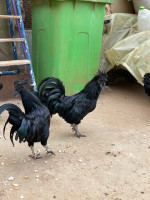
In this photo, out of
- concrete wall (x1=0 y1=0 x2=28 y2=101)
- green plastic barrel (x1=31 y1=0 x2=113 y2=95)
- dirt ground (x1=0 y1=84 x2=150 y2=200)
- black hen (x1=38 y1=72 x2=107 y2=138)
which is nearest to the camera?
dirt ground (x1=0 y1=84 x2=150 y2=200)

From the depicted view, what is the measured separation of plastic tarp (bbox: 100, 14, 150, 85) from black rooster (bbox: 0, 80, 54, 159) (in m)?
2.65

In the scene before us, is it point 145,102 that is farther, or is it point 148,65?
point 145,102

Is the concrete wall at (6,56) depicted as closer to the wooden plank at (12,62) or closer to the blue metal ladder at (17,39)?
the blue metal ladder at (17,39)

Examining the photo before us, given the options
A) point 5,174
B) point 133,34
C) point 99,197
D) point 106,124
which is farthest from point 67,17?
point 99,197

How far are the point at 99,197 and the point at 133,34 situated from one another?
4329mm

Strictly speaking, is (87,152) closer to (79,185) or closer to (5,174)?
(79,185)

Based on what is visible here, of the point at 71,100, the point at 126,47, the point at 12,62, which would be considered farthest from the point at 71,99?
the point at 126,47

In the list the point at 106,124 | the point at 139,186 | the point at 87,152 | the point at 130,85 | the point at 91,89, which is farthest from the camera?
the point at 130,85

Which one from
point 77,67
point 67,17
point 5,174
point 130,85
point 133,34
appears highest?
point 67,17

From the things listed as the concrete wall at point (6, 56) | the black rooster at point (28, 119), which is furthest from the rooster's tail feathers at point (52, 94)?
the concrete wall at point (6, 56)

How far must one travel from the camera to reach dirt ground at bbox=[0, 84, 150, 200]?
108 inches

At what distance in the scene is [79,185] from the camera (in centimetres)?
286

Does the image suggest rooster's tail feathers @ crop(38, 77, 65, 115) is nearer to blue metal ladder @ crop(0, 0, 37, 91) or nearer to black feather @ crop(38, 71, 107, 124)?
black feather @ crop(38, 71, 107, 124)

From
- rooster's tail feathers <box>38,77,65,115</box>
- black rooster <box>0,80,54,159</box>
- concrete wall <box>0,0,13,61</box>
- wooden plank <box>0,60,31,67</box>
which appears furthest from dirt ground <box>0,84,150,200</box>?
concrete wall <box>0,0,13,61</box>
